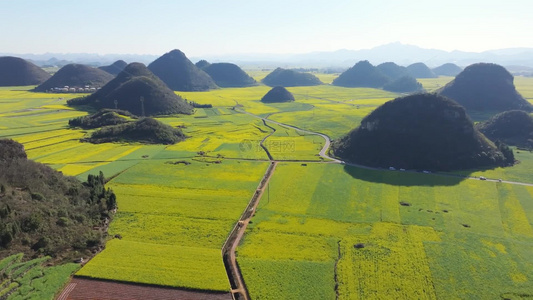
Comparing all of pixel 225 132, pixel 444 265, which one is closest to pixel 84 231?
pixel 444 265

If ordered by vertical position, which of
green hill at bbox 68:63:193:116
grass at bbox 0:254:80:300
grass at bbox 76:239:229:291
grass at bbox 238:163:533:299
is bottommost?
grass at bbox 238:163:533:299

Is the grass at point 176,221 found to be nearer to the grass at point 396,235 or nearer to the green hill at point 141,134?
the grass at point 396,235

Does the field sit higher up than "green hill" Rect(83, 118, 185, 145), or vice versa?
"green hill" Rect(83, 118, 185, 145)

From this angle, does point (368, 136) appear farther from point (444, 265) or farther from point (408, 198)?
point (444, 265)

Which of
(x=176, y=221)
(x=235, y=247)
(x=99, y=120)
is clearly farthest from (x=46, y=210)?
(x=99, y=120)

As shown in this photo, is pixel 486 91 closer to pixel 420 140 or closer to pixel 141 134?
pixel 420 140

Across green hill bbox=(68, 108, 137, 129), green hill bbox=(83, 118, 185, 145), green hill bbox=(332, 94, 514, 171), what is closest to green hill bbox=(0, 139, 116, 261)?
green hill bbox=(83, 118, 185, 145)

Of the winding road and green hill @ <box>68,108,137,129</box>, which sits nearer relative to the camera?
the winding road

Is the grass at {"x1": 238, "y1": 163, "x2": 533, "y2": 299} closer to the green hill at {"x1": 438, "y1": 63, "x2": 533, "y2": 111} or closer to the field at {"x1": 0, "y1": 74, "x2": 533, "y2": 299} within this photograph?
the field at {"x1": 0, "y1": 74, "x2": 533, "y2": 299}
